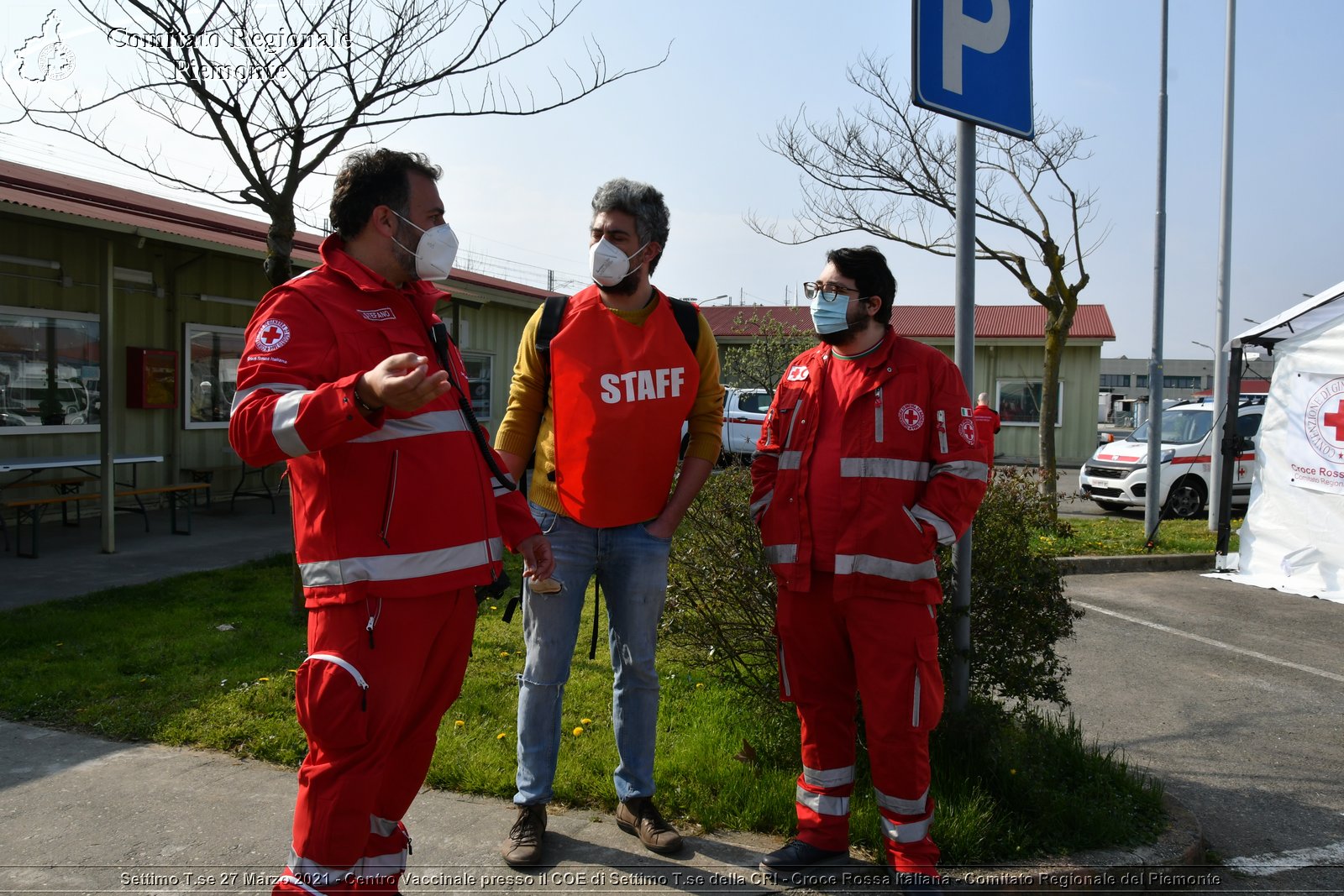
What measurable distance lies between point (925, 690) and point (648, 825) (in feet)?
3.57

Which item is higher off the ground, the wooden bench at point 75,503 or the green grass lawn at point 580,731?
the wooden bench at point 75,503

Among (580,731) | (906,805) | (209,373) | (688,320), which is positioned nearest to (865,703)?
(906,805)

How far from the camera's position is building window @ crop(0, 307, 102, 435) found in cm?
1014

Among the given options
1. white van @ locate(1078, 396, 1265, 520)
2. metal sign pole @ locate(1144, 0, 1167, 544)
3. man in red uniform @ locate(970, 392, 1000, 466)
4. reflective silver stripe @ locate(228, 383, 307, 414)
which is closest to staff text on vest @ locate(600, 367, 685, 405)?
man in red uniform @ locate(970, 392, 1000, 466)

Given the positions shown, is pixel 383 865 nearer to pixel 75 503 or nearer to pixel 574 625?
pixel 574 625

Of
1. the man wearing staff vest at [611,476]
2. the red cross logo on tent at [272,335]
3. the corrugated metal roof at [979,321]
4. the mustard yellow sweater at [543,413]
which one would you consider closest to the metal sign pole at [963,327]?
the mustard yellow sweater at [543,413]

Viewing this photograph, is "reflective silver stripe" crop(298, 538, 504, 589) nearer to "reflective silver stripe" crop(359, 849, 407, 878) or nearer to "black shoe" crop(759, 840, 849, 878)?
"reflective silver stripe" crop(359, 849, 407, 878)

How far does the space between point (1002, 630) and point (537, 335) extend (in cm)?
225

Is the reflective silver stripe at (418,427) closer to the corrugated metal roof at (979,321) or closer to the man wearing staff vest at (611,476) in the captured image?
the man wearing staff vest at (611,476)

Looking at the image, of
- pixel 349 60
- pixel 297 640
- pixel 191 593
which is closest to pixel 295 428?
pixel 297 640

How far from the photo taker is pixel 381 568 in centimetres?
229

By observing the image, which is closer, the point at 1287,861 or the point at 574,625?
the point at 574,625

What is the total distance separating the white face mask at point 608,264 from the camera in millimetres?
3285

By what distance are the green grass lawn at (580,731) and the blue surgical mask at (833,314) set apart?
1586 millimetres
